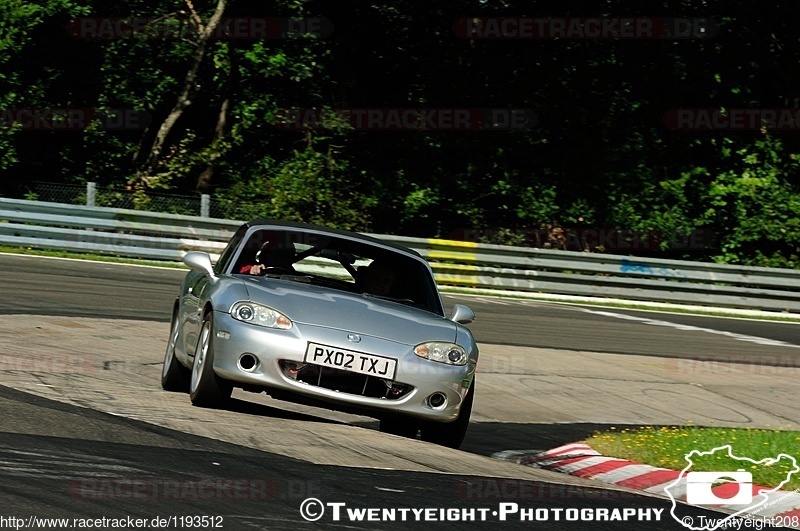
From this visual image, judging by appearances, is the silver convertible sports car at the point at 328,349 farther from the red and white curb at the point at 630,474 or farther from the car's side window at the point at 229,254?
the red and white curb at the point at 630,474

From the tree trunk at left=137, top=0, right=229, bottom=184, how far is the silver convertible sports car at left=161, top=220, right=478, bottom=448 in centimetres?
1866

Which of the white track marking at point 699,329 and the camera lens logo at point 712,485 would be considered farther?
the white track marking at point 699,329

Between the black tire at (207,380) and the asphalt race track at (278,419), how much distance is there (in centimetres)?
10

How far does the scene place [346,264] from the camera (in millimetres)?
9453

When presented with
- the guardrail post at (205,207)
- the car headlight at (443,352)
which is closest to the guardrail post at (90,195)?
the guardrail post at (205,207)

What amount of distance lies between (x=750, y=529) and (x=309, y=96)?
75.5 feet

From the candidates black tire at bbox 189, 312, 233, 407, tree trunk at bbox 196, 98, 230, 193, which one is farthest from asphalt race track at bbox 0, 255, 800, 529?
tree trunk at bbox 196, 98, 230, 193

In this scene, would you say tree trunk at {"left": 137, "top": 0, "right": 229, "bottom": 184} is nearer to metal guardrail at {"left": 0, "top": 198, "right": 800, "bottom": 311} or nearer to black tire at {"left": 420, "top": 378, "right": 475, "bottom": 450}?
metal guardrail at {"left": 0, "top": 198, "right": 800, "bottom": 311}

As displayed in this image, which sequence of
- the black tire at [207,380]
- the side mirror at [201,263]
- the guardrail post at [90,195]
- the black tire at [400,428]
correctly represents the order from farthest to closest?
the guardrail post at [90,195] < the side mirror at [201,263] < the black tire at [400,428] < the black tire at [207,380]

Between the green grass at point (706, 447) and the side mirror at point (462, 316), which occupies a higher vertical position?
the side mirror at point (462, 316)

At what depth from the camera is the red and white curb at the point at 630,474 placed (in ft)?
23.2

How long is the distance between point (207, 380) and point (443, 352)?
4.96 ft

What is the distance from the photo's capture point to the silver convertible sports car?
7.91m

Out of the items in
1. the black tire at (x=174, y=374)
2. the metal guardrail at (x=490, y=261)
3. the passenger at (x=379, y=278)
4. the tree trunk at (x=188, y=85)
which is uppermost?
→ the tree trunk at (x=188, y=85)
